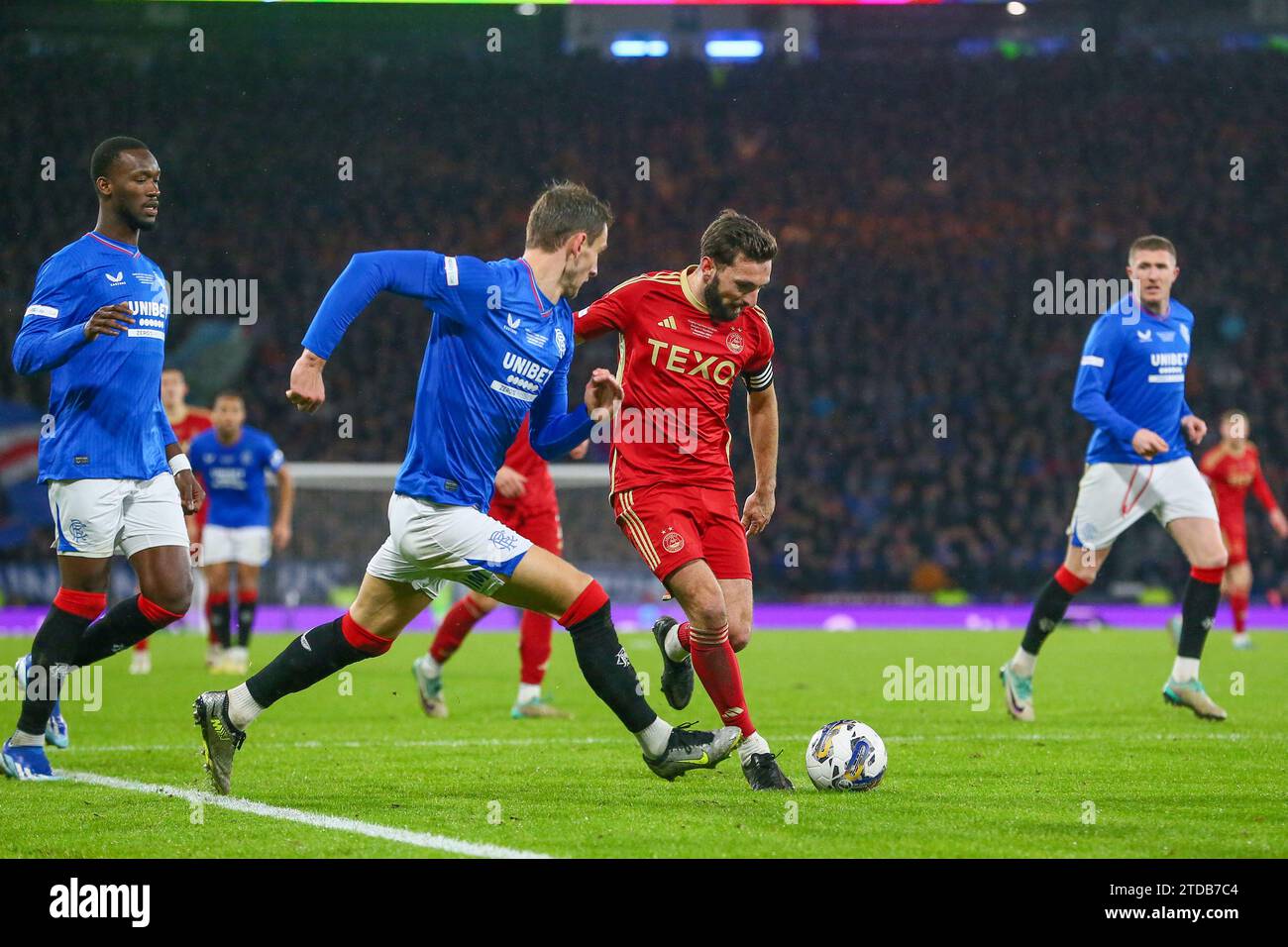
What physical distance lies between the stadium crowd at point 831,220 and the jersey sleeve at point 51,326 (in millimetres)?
16238

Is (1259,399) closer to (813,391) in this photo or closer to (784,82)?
(813,391)

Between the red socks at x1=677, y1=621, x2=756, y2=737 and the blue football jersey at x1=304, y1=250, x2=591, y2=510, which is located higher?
the blue football jersey at x1=304, y1=250, x2=591, y2=510

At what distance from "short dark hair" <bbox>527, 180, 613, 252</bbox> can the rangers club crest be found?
1.30 metres

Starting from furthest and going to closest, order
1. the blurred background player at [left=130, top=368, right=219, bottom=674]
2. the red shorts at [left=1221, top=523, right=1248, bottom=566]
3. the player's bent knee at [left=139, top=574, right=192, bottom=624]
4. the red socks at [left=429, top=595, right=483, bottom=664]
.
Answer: the red shorts at [left=1221, top=523, right=1248, bottom=566] < the blurred background player at [left=130, top=368, right=219, bottom=674] < the red socks at [left=429, top=595, right=483, bottom=664] < the player's bent knee at [left=139, top=574, right=192, bottom=624]

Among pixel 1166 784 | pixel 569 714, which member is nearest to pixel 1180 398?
pixel 1166 784

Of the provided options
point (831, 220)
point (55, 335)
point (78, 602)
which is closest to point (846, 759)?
point (78, 602)

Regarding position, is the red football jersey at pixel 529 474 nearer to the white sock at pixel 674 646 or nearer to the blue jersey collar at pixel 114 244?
the white sock at pixel 674 646

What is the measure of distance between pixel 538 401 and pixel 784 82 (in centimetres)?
2666

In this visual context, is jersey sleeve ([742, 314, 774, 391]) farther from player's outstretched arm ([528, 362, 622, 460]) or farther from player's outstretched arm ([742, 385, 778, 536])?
player's outstretched arm ([528, 362, 622, 460])

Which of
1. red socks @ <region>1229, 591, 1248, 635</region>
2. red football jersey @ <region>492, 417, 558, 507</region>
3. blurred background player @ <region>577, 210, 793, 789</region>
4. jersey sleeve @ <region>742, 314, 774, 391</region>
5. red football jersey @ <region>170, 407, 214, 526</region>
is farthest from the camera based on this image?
red socks @ <region>1229, 591, 1248, 635</region>

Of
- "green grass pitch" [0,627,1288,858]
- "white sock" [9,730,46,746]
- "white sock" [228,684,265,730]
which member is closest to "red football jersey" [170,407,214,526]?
"green grass pitch" [0,627,1288,858]

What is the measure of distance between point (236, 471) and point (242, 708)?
7483 mm

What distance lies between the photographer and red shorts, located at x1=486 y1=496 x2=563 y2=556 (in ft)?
30.2
